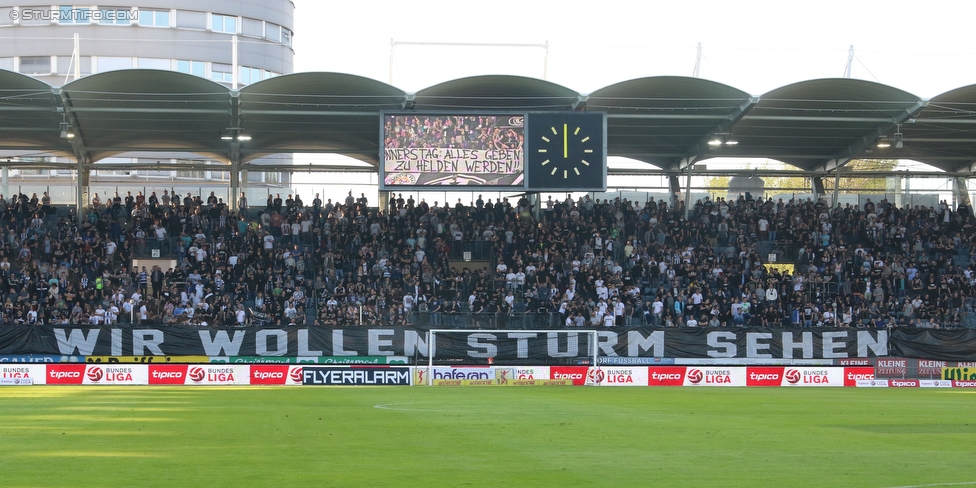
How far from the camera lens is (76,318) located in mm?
36719

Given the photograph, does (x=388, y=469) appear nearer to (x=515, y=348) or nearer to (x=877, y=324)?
(x=515, y=348)

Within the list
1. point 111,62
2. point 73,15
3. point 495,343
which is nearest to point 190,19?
point 111,62

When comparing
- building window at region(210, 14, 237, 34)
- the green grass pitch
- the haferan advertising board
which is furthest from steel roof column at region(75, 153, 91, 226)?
building window at region(210, 14, 237, 34)

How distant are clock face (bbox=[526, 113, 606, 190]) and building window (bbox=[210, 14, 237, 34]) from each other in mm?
51533

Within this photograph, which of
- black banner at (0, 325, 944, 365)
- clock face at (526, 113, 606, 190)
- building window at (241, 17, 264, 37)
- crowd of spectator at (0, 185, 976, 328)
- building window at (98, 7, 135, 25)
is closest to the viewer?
black banner at (0, 325, 944, 365)

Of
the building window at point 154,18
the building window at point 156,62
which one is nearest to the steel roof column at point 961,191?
the building window at point 156,62

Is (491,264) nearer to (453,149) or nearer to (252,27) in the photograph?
(453,149)

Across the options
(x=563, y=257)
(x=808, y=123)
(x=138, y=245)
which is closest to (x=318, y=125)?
(x=138, y=245)

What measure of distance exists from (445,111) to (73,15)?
5220 centimetres

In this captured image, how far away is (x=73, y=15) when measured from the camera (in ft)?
264

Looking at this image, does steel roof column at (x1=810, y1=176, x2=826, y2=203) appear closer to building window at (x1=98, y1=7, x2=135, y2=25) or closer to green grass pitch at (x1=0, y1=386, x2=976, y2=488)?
green grass pitch at (x1=0, y1=386, x2=976, y2=488)

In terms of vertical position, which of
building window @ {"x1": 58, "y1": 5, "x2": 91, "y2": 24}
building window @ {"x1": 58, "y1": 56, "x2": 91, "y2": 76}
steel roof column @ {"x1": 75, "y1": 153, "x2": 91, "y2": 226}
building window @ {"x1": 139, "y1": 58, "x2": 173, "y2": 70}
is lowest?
steel roof column @ {"x1": 75, "y1": 153, "x2": 91, "y2": 226}

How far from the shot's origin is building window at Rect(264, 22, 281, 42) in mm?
86500

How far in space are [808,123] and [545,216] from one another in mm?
11848
